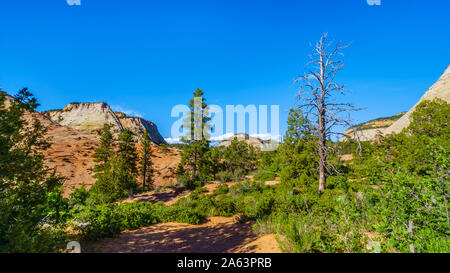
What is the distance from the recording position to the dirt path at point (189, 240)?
18.7 ft

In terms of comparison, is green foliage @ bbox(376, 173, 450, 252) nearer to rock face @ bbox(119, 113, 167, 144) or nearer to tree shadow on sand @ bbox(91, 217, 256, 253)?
tree shadow on sand @ bbox(91, 217, 256, 253)

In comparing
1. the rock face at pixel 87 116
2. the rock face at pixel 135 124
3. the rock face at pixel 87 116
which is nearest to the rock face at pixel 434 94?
the rock face at pixel 87 116

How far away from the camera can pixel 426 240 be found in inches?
120

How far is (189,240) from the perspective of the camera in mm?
6656

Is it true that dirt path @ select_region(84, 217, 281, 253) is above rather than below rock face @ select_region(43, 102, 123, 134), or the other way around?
below

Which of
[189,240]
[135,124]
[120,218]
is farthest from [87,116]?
[189,240]

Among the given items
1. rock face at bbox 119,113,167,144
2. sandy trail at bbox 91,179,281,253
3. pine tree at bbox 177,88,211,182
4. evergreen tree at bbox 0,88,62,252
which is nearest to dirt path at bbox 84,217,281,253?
sandy trail at bbox 91,179,281,253

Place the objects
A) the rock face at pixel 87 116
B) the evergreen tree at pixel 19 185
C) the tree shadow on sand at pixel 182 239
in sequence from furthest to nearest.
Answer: the rock face at pixel 87 116
the tree shadow on sand at pixel 182 239
the evergreen tree at pixel 19 185

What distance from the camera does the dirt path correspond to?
570 cm

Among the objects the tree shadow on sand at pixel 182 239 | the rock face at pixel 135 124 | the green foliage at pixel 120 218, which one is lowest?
the tree shadow on sand at pixel 182 239

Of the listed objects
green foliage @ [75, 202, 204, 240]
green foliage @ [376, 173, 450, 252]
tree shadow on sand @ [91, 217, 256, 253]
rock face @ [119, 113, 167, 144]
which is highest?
rock face @ [119, 113, 167, 144]

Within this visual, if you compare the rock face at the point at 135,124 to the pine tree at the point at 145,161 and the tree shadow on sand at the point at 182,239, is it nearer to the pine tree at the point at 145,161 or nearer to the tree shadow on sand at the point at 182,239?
the pine tree at the point at 145,161
